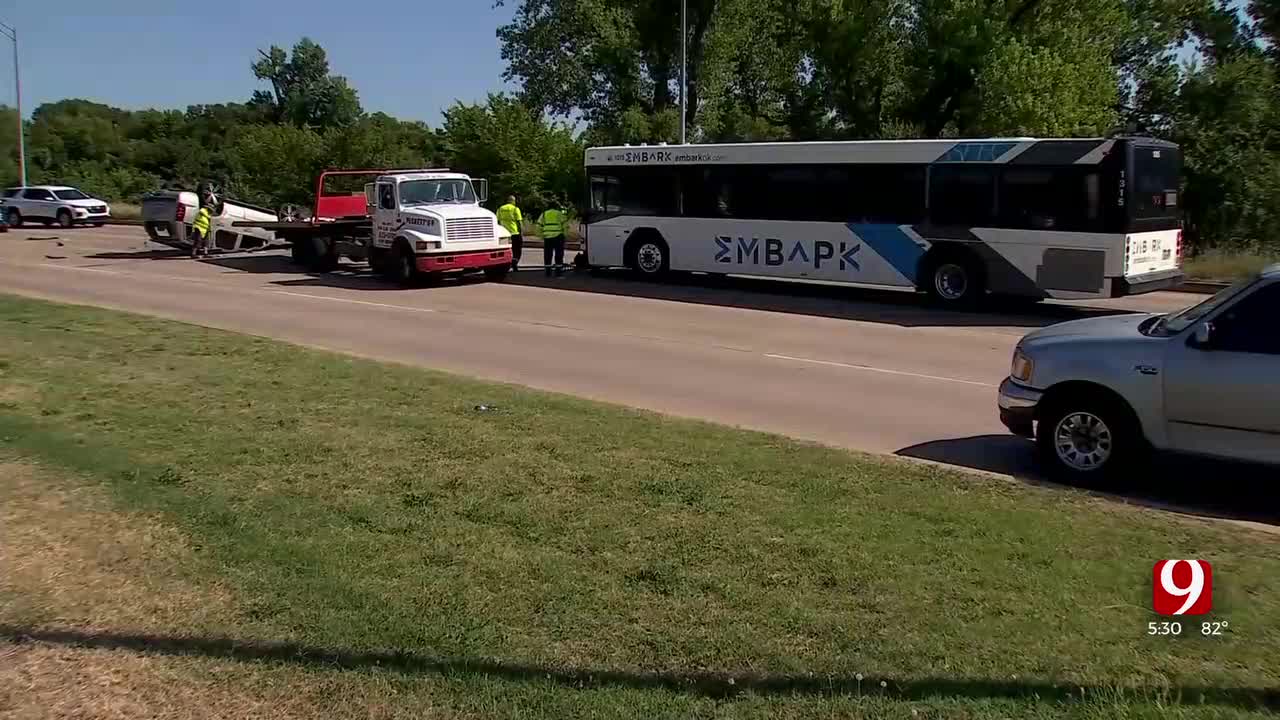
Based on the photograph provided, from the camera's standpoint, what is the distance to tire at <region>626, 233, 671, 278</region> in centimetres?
2444

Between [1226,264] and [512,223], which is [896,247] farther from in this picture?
[1226,264]

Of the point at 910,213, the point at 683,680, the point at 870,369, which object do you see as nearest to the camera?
the point at 683,680

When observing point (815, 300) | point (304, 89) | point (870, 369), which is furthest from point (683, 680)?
point (304, 89)

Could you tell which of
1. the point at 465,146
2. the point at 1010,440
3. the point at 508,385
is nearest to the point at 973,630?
the point at 1010,440

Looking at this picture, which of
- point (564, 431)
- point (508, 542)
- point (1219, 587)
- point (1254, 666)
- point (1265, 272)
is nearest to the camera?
point (1254, 666)

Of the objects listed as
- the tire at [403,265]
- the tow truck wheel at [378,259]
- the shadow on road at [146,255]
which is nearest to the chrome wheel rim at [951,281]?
the tire at [403,265]

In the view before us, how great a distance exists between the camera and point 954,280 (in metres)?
19.8

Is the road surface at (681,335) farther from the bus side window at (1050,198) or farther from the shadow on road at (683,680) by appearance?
the shadow on road at (683,680)

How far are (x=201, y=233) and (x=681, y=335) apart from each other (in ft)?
63.0

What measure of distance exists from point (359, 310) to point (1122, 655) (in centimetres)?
1687

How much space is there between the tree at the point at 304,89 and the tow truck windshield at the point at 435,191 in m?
73.9

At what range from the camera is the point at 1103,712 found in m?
4.00

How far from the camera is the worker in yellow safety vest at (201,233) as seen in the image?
3053 cm

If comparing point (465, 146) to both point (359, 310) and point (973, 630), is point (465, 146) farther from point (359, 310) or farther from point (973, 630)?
point (973, 630)
